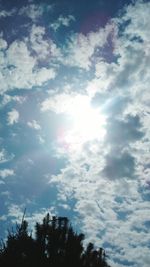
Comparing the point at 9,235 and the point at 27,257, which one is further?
the point at 9,235

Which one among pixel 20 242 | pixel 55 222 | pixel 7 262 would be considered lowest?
pixel 7 262

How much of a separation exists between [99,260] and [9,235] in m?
4.47

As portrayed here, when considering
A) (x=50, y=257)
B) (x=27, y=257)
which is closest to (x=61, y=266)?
(x=50, y=257)

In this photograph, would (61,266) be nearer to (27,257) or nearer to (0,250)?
(27,257)

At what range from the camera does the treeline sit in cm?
1430

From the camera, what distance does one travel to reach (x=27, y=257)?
46.9 ft

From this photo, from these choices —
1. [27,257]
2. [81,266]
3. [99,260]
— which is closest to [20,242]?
[27,257]

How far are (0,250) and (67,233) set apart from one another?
10.2 ft

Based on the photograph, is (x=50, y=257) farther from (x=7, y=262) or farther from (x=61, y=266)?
(x=7, y=262)

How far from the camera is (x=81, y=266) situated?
14.8m

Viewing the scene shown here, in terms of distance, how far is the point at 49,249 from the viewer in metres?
14.6

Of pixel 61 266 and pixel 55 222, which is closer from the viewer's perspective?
pixel 61 266

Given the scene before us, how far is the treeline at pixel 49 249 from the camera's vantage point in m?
14.3

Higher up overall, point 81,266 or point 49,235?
point 49,235
